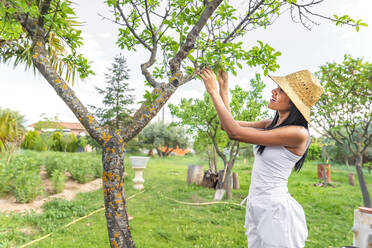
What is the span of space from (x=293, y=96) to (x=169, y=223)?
4.15m

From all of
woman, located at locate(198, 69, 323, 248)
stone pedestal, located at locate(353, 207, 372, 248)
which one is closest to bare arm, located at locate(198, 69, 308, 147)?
woman, located at locate(198, 69, 323, 248)

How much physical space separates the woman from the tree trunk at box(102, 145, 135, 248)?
1.19 m

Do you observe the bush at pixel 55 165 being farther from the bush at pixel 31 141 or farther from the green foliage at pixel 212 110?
the bush at pixel 31 141

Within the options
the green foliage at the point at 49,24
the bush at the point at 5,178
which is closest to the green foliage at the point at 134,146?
the bush at the point at 5,178

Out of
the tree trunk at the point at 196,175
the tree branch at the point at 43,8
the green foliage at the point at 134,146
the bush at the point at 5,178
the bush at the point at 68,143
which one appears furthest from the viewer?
the green foliage at the point at 134,146

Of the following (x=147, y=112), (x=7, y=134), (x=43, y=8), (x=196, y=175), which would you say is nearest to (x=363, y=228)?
(x=147, y=112)

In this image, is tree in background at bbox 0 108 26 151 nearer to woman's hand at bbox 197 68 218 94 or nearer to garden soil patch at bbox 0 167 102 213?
garden soil patch at bbox 0 167 102 213

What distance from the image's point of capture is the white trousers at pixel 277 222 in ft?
5.43

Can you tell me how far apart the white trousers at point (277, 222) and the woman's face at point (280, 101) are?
64 cm

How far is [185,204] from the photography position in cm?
665

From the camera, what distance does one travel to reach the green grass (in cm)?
413

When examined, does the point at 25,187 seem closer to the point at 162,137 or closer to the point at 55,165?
the point at 55,165

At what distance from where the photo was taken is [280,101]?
1.83 metres

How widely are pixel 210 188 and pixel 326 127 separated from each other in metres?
4.35
